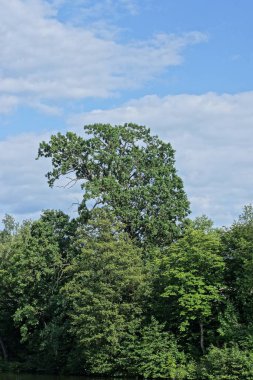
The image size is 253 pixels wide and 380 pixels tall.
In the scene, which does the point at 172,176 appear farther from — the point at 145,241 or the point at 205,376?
the point at 205,376

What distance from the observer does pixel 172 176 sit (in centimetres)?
5831

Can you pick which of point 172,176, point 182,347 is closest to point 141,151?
point 172,176

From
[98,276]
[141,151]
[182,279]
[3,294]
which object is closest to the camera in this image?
[182,279]

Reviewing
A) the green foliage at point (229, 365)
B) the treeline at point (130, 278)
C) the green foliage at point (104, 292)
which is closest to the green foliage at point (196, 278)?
the treeline at point (130, 278)

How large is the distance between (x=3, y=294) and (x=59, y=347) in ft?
37.6

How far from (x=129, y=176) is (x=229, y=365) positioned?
22.7 m

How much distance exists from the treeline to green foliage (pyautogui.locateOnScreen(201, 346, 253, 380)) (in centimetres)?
9

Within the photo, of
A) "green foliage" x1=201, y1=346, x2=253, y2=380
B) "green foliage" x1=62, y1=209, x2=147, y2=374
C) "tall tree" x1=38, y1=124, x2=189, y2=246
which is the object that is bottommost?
"green foliage" x1=201, y1=346, x2=253, y2=380

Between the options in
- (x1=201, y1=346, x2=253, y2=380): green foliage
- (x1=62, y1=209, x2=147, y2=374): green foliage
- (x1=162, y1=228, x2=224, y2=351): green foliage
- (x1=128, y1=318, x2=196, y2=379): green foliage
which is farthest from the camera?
(x1=62, y1=209, x2=147, y2=374): green foliage

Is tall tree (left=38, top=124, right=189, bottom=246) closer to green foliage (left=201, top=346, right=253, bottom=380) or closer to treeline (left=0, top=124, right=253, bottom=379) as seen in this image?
treeline (left=0, top=124, right=253, bottom=379)

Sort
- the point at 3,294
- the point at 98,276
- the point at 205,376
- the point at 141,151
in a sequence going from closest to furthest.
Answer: the point at 205,376 → the point at 98,276 → the point at 141,151 → the point at 3,294

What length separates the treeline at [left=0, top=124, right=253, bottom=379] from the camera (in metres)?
44.0

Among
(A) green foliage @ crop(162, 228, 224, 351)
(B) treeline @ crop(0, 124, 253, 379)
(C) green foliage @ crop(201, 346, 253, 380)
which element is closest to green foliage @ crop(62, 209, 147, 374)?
(B) treeline @ crop(0, 124, 253, 379)

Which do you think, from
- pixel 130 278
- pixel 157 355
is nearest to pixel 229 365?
pixel 157 355
